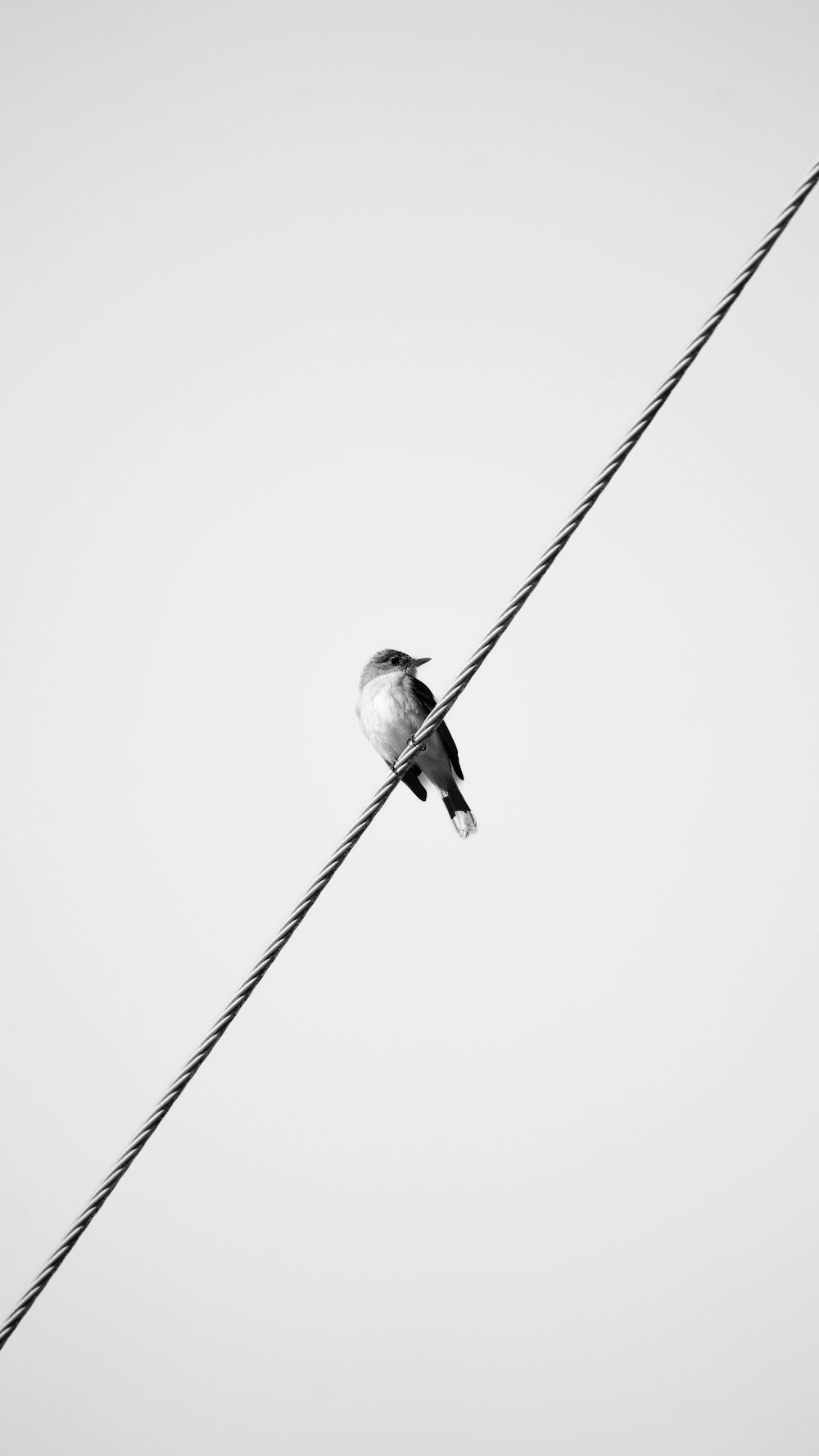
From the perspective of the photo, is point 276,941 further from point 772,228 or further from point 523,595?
point 772,228

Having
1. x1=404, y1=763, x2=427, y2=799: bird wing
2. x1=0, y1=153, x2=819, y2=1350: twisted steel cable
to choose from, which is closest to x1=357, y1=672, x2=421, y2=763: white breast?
x1=404, y1=763, x2=427, y2=799: bird wing

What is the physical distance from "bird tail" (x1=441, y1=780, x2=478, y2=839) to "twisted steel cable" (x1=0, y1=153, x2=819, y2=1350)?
6169mm

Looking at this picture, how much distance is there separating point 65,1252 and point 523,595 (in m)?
2.44

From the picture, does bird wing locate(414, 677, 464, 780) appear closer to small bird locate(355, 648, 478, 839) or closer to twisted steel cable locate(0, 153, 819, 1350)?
small bird locate(355, 648, 478, 839)

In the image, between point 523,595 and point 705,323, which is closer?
point 705,323

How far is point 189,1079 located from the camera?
3529mm

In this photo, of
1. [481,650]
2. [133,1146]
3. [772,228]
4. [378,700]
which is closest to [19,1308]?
[133,1146]

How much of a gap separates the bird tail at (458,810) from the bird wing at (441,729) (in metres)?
0.15

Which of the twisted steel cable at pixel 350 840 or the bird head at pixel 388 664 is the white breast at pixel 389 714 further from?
the twisted steel cable at pixel 350 840

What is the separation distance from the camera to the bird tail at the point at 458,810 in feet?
33.3

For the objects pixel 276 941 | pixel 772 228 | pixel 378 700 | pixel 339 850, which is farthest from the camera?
pixel 378 700

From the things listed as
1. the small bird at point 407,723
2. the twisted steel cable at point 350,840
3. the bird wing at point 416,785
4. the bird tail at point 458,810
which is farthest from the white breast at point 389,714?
the twisted steel cable at point 350,840

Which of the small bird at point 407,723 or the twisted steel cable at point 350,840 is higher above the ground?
the small bird at point 407,723

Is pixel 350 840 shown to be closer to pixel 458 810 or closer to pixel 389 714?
pixel 389 714
